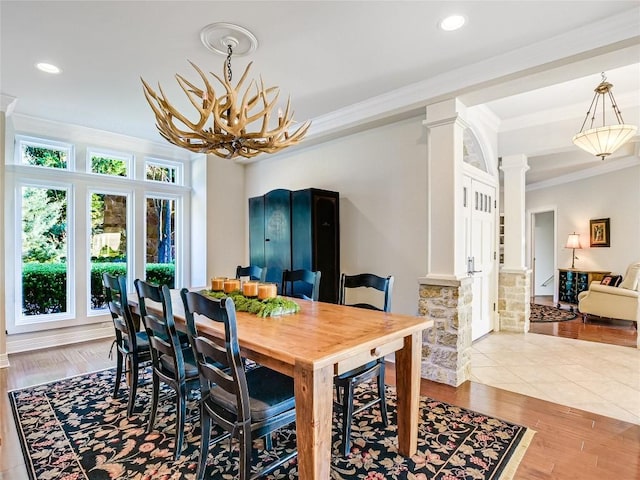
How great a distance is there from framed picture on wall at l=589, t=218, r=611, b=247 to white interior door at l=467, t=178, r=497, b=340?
12.0 feet

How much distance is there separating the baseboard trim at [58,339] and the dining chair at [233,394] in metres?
3.66

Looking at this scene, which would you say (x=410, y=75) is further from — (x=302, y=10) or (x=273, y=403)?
(x=273, y=403)

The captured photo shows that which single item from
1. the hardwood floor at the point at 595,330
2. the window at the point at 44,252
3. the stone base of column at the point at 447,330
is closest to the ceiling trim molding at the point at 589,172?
the hardwood floor at the point at 595,330

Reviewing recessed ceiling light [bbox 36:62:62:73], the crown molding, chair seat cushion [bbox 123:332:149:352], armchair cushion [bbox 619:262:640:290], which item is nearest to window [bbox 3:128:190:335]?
the crown molding

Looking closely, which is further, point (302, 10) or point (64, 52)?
point (64, 52)

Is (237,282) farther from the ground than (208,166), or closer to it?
closer to it

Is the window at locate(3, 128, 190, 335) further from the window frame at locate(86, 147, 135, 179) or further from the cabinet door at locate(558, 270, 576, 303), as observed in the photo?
the cabinet door at locate(558, 270, 576, 303)

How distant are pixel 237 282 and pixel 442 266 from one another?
1862 mm

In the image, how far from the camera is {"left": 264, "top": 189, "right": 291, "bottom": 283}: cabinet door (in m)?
4.23

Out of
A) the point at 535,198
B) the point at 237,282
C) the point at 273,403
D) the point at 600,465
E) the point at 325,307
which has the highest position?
the point at 535,198

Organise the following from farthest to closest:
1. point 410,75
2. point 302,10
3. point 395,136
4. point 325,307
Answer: point 395,136, point 410,75, point 325,307, point 302,10

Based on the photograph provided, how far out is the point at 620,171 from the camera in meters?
6.71

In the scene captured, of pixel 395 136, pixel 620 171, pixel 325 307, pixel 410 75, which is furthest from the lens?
pixel 620 171

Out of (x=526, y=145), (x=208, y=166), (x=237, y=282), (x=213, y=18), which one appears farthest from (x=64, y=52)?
(x=526, y=145)
